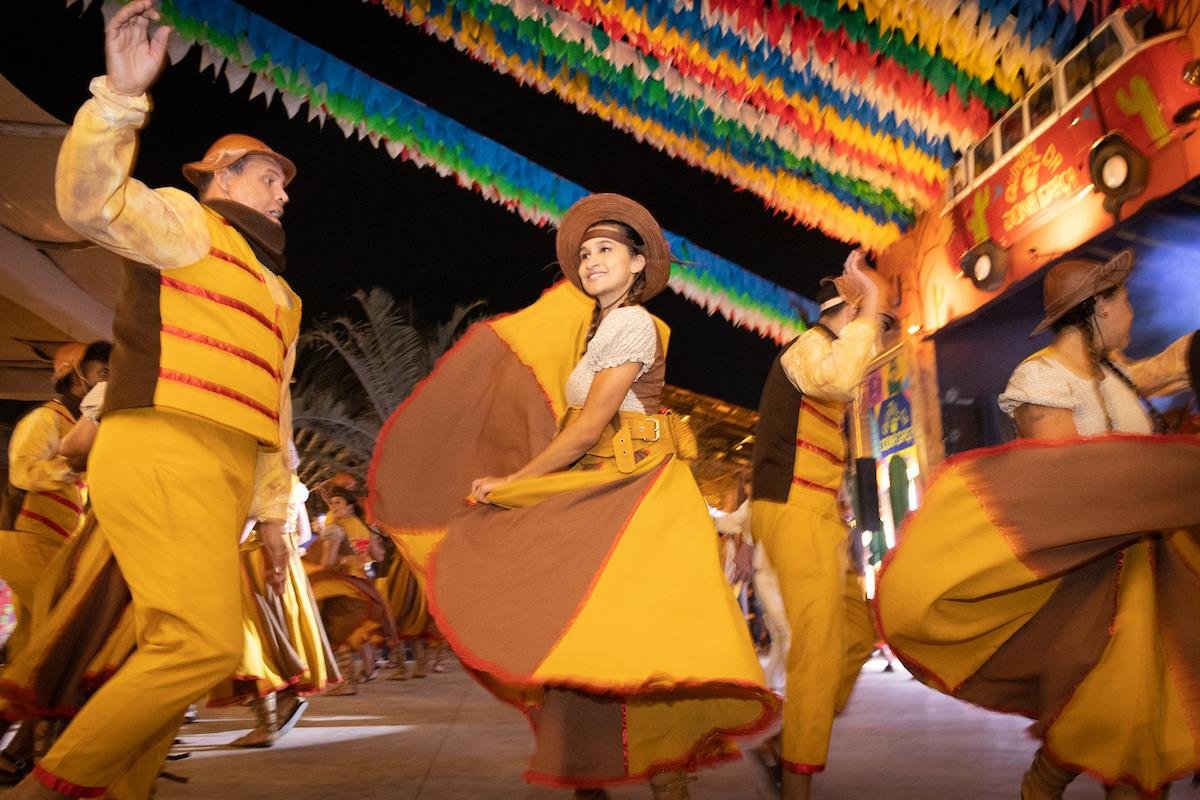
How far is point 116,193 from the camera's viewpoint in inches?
90.3

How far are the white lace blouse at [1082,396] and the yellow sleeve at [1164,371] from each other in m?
0.16

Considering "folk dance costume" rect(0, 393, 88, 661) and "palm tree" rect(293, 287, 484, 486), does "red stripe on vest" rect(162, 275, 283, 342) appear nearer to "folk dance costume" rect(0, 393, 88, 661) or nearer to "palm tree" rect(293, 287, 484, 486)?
"folk dance costume" rect(0, 393, 88, 661)

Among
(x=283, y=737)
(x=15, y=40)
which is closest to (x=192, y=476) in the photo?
(x=283, y=737)

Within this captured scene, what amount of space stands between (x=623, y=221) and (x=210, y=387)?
1.28 m

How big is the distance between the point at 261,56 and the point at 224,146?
5.62 meters

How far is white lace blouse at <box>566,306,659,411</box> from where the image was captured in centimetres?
273

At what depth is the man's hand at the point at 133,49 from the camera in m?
2.15

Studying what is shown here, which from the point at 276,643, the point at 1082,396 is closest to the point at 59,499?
the point at 276,643

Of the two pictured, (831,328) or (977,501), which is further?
(831,328)

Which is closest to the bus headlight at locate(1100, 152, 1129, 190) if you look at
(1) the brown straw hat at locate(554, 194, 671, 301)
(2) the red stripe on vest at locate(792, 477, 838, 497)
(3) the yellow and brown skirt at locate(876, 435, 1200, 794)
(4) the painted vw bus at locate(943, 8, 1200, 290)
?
(4) the painted vw bus at locate(943, 8, 1200, 290)

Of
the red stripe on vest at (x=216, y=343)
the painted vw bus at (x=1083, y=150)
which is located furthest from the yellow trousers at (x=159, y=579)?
the painted vw bus at (x=1083, y=150)

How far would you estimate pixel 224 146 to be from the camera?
9.49 feet

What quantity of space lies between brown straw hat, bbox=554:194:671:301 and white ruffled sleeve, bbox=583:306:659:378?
26 centimetres

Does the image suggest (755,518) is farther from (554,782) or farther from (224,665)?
(224,665)
